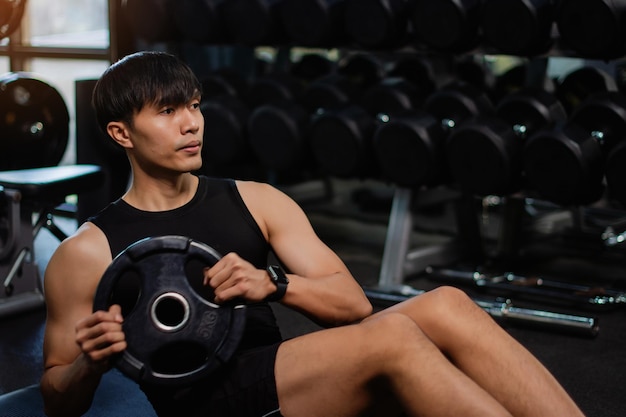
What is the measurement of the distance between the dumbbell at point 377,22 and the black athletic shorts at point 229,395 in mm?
2236

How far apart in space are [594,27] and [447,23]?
0.57 m

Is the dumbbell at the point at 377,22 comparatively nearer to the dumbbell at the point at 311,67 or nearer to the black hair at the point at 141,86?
the dumbbell at the point at 311,67

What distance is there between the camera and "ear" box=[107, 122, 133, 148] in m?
1.69

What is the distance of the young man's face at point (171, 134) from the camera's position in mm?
1660

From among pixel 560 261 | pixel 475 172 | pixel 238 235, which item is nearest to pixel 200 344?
pixel 238 235

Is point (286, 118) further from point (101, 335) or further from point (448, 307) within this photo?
point (101, 335)

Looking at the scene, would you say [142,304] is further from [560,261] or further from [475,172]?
[560,261]

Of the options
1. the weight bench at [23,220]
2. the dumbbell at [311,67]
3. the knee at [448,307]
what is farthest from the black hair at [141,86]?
the dumbbell at [311,67]

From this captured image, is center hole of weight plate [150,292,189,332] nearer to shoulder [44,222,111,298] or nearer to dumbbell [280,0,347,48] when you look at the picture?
shoulder [44,222,111,298]

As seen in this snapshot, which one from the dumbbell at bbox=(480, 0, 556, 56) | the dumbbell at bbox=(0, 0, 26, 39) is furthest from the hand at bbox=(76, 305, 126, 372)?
the dumbbell at bbox=(480, 0, 556, 56)

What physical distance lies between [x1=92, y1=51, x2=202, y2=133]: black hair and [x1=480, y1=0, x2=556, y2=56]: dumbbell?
187cm

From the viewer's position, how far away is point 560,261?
390 centimetres

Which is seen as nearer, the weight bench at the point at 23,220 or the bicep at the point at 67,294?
the bicep at the point at 67,294

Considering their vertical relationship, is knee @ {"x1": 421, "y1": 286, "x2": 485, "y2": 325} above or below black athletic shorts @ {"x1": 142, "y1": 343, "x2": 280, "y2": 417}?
above
